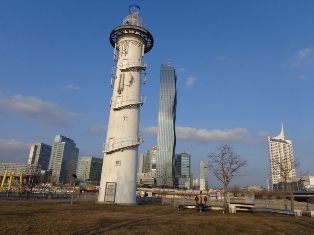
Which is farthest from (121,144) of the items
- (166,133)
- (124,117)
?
(166,133)

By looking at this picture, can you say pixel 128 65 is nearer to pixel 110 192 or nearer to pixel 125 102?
pixel 125 102

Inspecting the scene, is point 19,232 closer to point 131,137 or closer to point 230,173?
point 131,137

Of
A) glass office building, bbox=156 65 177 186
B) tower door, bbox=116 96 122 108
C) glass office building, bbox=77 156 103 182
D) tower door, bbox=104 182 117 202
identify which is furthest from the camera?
glass office building, bbox=77 156 103 182

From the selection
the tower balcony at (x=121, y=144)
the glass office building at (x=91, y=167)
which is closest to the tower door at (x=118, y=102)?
the tower balcony at (x=121, y=144)

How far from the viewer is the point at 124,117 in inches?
1139

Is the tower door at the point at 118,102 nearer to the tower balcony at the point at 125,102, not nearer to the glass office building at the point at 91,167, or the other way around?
the tower balcony at the point at 125,102

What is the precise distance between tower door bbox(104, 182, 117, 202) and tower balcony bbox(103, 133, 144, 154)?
3.78 metres

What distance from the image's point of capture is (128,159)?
90.4ft

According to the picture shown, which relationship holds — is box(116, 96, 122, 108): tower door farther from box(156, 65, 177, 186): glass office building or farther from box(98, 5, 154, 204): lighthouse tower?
box(156, 65, 177, 186): glass office building

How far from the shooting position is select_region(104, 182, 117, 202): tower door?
26800 millimetres

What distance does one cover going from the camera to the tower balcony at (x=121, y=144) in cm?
2752

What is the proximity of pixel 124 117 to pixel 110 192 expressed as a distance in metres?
8.95

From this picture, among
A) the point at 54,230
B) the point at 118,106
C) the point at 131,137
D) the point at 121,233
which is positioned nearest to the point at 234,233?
the point at 121,233

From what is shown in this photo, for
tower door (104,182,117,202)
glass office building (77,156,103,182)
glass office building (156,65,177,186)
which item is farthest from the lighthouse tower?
glass office building (77,156,103,182)
